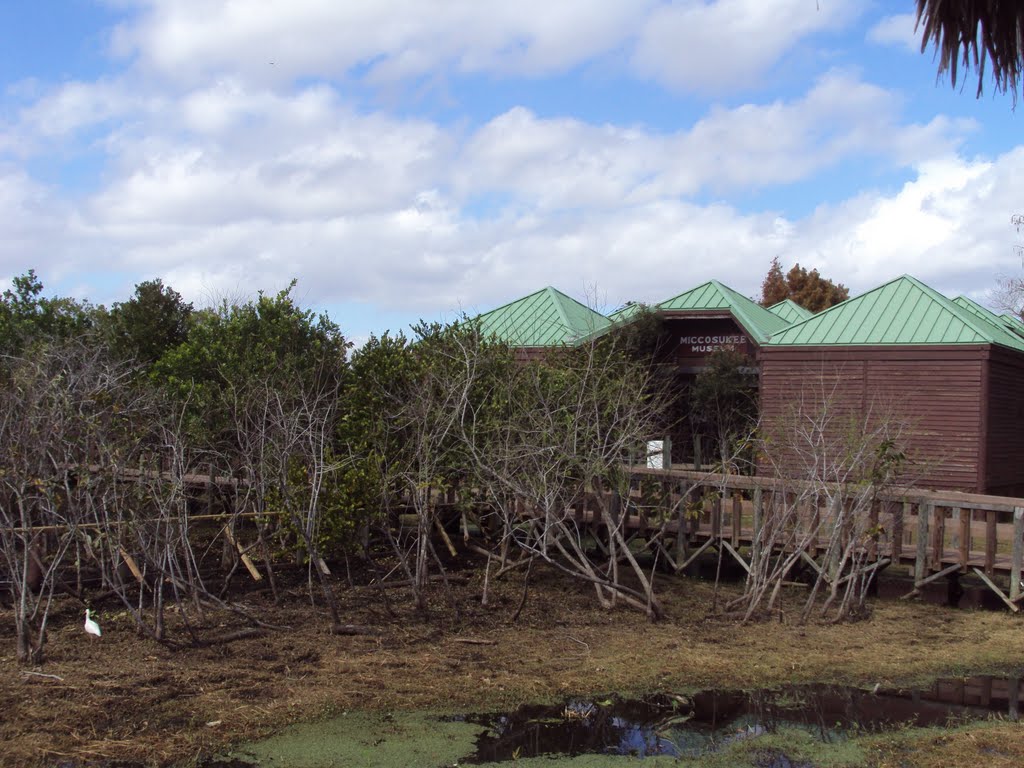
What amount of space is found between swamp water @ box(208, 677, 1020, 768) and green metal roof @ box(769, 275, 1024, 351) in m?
13.3

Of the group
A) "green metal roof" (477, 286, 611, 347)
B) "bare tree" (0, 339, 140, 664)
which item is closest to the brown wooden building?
"green metal roof" (477, 286, 611, 347)

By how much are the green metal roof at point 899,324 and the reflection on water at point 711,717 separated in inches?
521

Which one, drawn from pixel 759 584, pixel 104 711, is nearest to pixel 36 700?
pixel 104 711

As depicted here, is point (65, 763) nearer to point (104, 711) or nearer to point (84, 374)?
point (104, 711)

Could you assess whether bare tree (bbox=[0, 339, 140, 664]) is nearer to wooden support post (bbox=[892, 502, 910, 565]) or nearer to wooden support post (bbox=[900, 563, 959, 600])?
wooden support post (bbox=[892, 502, 910, 565])

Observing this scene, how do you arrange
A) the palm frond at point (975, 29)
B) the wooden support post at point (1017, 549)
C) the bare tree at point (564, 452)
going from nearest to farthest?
the palm frond at point (975, 29)
the bare tree at point (564, 452)
the wooden support post at point (1017, 549)

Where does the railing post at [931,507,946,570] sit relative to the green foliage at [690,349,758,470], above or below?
below

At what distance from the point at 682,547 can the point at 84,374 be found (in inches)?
337

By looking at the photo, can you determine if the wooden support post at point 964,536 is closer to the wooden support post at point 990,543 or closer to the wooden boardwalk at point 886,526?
the wooden boardwalk at point 886,526

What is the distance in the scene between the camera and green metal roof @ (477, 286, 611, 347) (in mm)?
23062

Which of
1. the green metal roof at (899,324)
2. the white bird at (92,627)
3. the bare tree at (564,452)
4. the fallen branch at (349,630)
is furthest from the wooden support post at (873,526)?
the green metal roof at (899,324)

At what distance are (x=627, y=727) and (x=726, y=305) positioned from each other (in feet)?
58.8

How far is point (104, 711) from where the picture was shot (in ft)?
22.4

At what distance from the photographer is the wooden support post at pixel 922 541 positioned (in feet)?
40.0
